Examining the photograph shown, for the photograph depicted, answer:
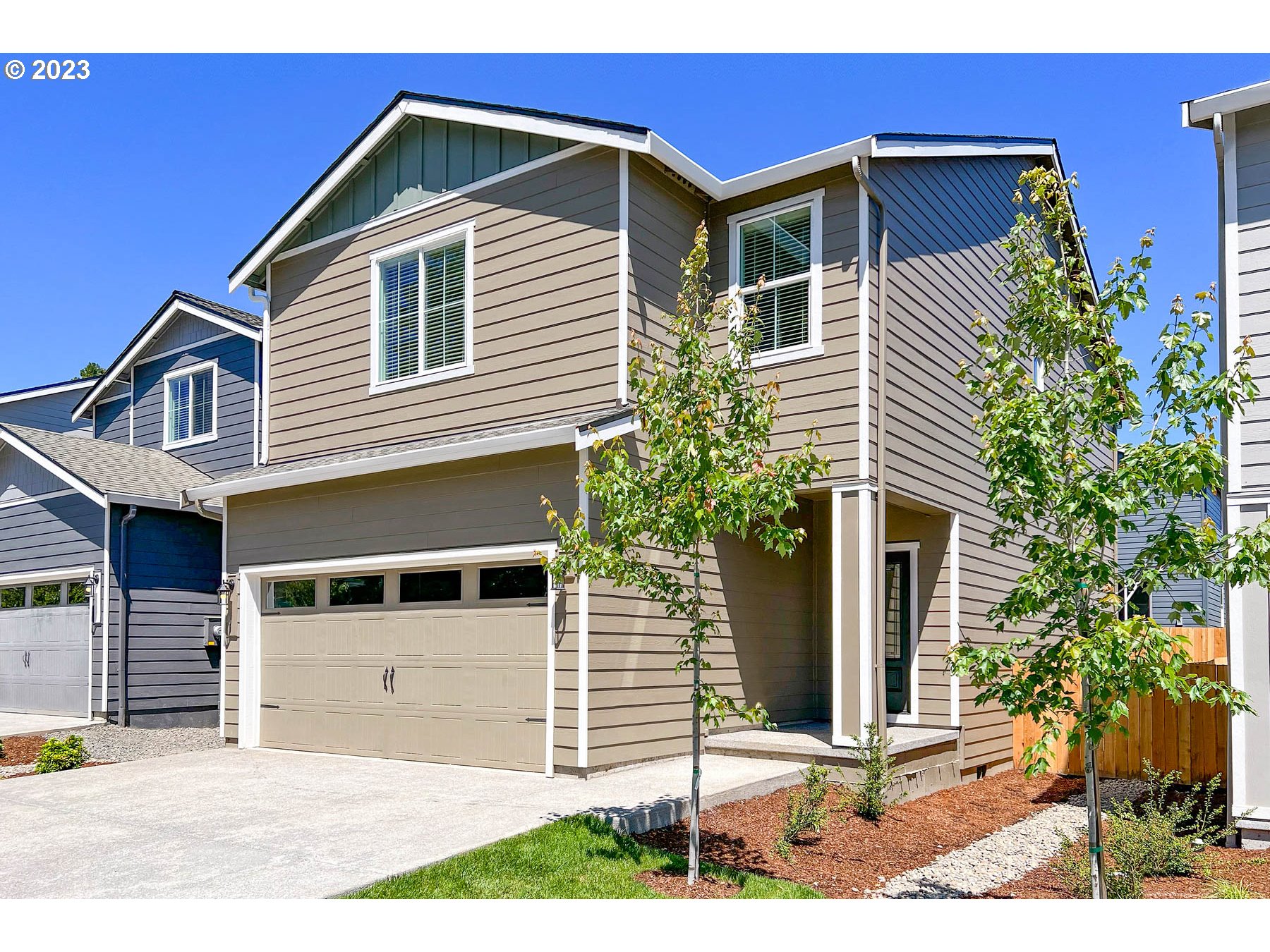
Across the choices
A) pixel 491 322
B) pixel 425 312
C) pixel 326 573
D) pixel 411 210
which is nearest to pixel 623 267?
pixel 491 322

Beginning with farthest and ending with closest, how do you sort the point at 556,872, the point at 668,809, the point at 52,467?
the point at 52,467 → the point at 668,809 → the point at 556,872

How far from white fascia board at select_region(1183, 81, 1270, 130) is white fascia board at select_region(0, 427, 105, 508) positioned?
14.0 metres

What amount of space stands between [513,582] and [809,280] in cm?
430

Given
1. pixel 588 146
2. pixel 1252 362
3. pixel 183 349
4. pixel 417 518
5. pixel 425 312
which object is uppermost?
pixel 588 146

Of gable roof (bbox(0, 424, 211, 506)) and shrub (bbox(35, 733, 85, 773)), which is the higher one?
gable roof (bbox(0, 424, 211, 506))

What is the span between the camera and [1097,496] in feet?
17.6

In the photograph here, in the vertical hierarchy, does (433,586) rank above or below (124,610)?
above

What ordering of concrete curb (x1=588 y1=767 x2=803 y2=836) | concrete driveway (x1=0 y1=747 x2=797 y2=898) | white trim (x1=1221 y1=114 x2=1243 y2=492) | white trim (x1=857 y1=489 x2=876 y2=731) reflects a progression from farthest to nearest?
white trim (x1=857 y1=489 x2=876 y2=731) < white trim (x1=1221 y1=114 x2=1243 y2=492) < concrete curb (x1=588 y1=767 x2=803 y2=836) < concrete driveway (x1=0 y1=747 x2=797 y2=898)

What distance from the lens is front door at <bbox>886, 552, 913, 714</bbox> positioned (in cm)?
1199

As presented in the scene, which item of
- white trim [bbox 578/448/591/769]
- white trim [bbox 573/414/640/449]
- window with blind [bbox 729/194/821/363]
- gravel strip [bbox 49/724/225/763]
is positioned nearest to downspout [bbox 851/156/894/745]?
window with blind [bbox 729/194/821/363]

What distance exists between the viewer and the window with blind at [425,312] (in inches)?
446

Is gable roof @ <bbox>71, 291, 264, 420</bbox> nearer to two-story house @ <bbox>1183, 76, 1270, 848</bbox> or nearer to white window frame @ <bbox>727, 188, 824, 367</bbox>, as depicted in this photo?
white window frame @ <bbox>727, 188, 824, 367</bbox>

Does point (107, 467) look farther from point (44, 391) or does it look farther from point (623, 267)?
point (623, 267)
